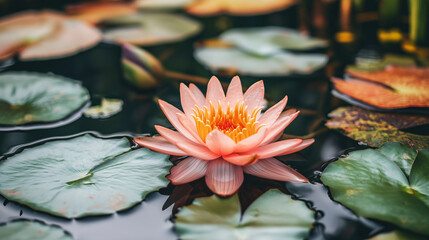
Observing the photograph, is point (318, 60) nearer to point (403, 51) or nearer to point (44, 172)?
point (403, 51)

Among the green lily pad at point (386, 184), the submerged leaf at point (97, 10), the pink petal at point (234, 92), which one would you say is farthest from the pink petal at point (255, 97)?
the submerged leaf at point (97, 10)

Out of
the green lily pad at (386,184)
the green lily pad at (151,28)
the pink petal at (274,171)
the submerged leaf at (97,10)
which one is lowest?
the green lily pad at (386,184)

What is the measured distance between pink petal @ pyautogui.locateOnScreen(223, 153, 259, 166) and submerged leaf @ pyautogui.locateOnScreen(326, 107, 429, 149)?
2.09 ft

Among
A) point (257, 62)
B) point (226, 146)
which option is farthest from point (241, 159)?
point (257, 62)

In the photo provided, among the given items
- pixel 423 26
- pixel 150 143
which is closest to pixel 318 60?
pixel 423 26

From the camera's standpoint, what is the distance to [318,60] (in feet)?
8.09

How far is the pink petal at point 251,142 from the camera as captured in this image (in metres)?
1.28

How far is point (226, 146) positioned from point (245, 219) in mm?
271

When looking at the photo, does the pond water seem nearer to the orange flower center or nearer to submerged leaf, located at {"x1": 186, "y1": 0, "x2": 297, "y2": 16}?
the orange flower center

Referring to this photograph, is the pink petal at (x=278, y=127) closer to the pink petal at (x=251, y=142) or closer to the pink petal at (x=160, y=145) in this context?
the pink petal at (x=251, y=142)

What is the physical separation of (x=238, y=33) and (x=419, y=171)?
6.13 feet

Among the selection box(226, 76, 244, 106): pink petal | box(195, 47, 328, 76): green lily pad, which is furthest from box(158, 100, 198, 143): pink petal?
box(195, 47, 328, 76): green lily pad

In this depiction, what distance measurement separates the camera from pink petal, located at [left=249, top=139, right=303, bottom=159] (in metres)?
1.33

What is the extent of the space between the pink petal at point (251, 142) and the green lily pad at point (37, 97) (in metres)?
1.03
